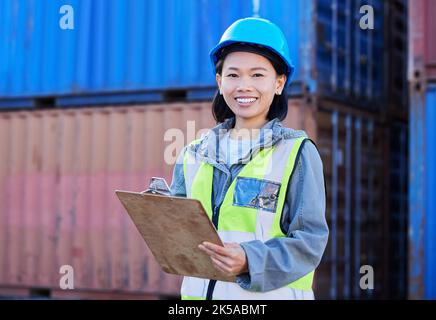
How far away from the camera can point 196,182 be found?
2273mm

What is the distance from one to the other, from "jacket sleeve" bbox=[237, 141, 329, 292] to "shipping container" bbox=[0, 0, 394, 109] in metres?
4.58

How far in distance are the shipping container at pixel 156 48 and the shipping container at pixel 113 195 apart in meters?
0.20

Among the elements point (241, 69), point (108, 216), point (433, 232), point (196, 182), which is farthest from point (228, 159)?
point (108, 216)

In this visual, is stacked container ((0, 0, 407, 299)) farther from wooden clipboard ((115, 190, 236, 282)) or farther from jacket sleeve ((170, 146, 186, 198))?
wooden clipboard ((115, 190, 236, 282))

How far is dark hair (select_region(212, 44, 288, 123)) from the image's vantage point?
7.50 feet

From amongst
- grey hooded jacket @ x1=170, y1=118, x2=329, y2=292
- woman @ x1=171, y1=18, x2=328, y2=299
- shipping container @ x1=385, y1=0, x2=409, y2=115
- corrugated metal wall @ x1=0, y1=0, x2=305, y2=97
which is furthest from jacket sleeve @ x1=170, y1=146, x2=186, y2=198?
shipping container @ x1=385, y1=0, x2=409, y2=115

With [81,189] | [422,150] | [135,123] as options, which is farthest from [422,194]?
[81,189]

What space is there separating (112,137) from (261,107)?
5.35m

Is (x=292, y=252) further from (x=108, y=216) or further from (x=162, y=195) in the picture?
(x=108, y=216)

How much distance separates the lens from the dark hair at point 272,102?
7.50 ft

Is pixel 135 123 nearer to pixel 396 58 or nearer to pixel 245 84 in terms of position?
pixel 396 58

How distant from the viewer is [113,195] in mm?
7469

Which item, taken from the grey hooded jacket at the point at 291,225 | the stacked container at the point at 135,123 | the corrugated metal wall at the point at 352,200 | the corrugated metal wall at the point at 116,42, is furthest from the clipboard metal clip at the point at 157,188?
the corrugated metal wall at the point at 352,200

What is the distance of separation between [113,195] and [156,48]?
148cm
